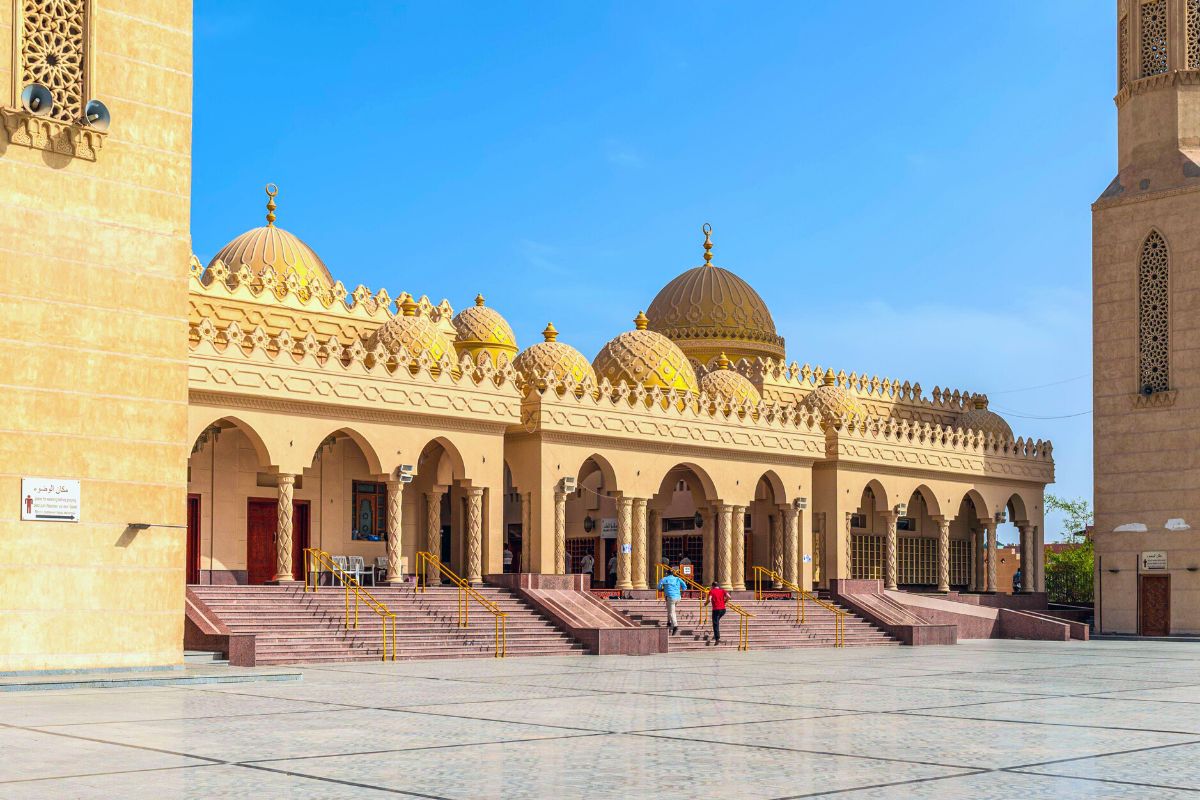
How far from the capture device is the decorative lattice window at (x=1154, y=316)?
3288 cm

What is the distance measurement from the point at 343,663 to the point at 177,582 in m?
3.30

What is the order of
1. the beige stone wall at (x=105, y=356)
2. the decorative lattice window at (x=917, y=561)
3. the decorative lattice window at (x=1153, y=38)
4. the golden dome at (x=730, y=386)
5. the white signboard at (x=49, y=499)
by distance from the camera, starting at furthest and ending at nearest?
the decorative lattice window at (x=917, y=561)
the golden dome at (x=730, y=386)
the decorative lattice window at (x=1153, y=38)
the beige stone wall at (x=105, y=356)
the white signboard at (x=49, y=499)

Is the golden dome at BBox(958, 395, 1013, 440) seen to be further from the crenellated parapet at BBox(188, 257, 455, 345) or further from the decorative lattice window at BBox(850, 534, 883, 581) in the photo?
the crenellated parapet at BBox(188, 257, 455, 345)

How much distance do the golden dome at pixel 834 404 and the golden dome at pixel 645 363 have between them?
3.78 metres

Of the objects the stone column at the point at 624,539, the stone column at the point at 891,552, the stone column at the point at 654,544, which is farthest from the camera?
the stone column at the point at 891,552

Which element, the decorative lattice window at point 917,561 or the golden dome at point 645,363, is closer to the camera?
the golden dome at point 645,363

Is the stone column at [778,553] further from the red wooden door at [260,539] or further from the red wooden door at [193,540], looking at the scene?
the red wooden door at [193,540]

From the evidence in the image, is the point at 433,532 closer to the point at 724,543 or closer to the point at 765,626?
the point at 765,626

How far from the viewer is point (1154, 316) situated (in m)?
33.1

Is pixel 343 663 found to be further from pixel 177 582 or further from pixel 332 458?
pixel 332 458

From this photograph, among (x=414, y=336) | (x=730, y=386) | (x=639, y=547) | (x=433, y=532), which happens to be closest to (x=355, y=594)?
(x=433, y=532)

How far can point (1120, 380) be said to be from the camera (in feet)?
110

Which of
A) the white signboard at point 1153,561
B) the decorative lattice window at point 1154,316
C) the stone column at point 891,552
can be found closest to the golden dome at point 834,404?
the stone column at point 891,552

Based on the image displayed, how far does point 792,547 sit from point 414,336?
391 inches
